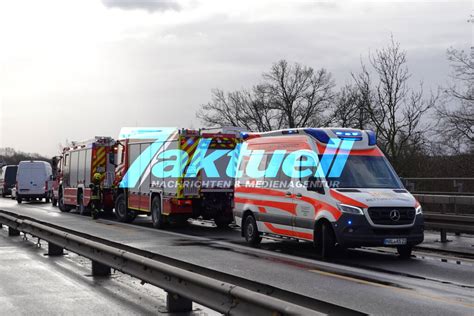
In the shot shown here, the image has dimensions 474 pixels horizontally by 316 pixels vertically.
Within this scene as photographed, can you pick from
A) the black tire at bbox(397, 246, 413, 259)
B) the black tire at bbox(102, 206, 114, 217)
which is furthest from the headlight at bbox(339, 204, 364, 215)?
the black tire at bbox(102, 206, 114, 217)

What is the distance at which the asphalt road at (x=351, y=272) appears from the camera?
757 centimetres

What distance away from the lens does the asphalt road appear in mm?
7574

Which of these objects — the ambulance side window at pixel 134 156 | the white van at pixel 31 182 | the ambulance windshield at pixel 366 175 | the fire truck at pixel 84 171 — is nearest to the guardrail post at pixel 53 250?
the ambulance windshield at pixel 366 175

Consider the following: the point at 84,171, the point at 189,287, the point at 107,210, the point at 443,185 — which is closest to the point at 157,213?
the point at 107,210

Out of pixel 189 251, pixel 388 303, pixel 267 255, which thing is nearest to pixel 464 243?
pixel 267 255

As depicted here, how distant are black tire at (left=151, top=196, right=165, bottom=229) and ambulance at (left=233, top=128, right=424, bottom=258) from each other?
16.4 ft

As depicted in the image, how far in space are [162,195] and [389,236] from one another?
29.2 ft

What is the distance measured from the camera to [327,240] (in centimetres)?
1151

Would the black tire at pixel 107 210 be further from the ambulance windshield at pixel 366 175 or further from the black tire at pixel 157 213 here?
the ambulance windshield at pixel 366 175

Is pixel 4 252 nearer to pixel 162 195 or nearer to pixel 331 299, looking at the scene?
pixel 162 195

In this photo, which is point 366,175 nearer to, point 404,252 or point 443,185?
point 404,252

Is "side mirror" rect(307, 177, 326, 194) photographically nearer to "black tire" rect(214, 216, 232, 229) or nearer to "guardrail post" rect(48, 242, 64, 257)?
"guardrail post" rect(48, 242, 64, 257)

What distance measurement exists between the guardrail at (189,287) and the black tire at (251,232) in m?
4.68

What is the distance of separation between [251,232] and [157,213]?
573 centimetres
